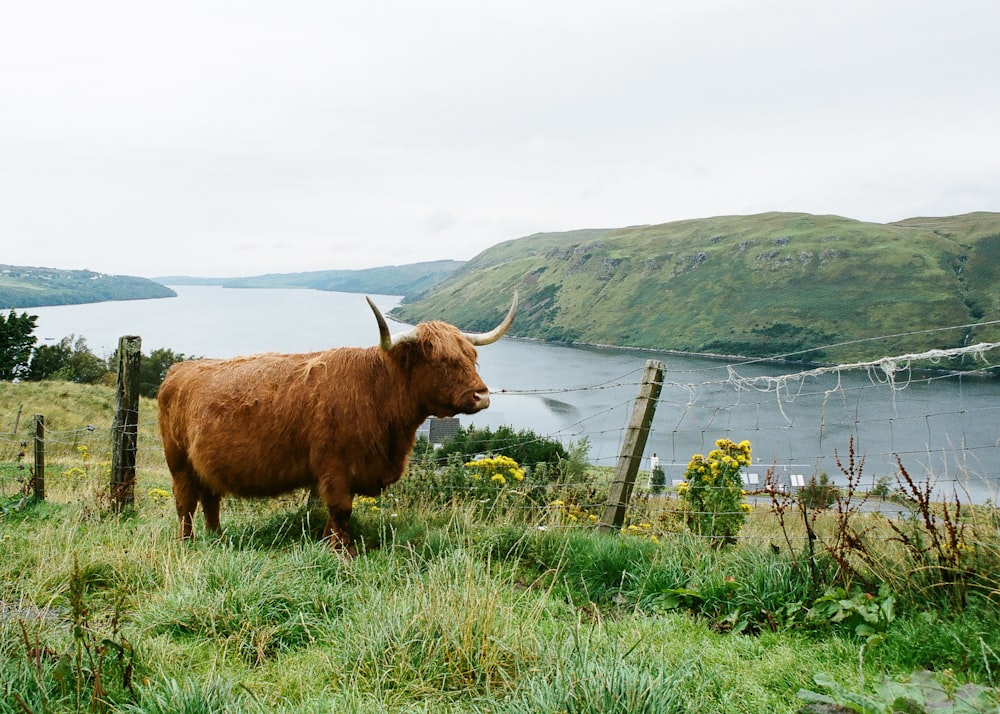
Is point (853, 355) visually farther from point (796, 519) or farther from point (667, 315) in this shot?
point (796, 519)

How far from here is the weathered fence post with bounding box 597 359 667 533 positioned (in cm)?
600

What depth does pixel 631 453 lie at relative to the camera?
6039 millimetres

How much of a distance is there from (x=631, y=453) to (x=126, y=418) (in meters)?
5.84

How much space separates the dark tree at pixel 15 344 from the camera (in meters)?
45.4

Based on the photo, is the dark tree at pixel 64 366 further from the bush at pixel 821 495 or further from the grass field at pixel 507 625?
the bush at pixel 821 495

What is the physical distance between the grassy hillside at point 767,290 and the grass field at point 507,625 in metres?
94.2

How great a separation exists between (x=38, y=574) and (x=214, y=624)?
149 cm

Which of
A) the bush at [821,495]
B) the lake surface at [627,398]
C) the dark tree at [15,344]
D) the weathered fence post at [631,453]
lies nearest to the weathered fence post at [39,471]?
the weathered fence post at [631,453]

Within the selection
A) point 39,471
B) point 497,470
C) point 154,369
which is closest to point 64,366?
point 154,369

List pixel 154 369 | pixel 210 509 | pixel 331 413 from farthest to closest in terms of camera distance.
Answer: pixel 154 369
pixel 210 509
pixel 331 413

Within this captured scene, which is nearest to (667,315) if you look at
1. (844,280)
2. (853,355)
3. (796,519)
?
(844,280)

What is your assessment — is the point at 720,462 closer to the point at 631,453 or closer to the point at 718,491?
the point at 718,491

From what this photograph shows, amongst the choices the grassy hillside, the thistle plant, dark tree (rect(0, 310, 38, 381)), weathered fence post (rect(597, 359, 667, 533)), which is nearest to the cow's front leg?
weathered fence post (rect(597, 359, 667, 533))

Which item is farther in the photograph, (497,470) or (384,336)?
(497,470)
